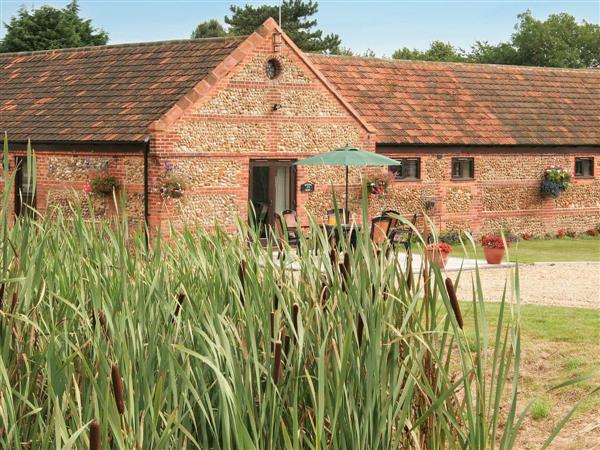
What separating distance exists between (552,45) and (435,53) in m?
12.2

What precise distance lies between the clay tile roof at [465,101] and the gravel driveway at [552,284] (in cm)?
676

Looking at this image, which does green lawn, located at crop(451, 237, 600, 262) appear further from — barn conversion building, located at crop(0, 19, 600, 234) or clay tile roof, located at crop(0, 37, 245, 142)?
clay tile roof, located at crop(0, 37, 245, 142)

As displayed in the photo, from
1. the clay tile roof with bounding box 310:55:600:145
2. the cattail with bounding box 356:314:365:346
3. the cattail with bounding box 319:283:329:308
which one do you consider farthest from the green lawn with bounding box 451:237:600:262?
the cattail with bounding box 356:314:365:346

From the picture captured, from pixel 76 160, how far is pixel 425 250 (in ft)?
60.5

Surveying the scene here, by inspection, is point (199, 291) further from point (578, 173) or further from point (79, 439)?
point (578, 173)

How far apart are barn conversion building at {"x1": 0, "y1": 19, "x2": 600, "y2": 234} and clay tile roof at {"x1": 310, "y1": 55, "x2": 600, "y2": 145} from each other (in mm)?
50

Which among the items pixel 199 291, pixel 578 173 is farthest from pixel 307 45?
pixel 199 291

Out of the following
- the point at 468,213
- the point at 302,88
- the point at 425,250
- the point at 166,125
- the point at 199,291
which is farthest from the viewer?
the point at 468,213

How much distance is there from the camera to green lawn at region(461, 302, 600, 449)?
838 cm

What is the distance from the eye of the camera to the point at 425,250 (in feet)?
16.2

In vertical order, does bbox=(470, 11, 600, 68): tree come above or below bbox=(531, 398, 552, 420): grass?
above

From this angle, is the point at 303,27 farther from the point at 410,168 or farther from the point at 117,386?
the point at 117,386

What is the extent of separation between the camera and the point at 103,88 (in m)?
24.0

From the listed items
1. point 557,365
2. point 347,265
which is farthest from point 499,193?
point 347,265
